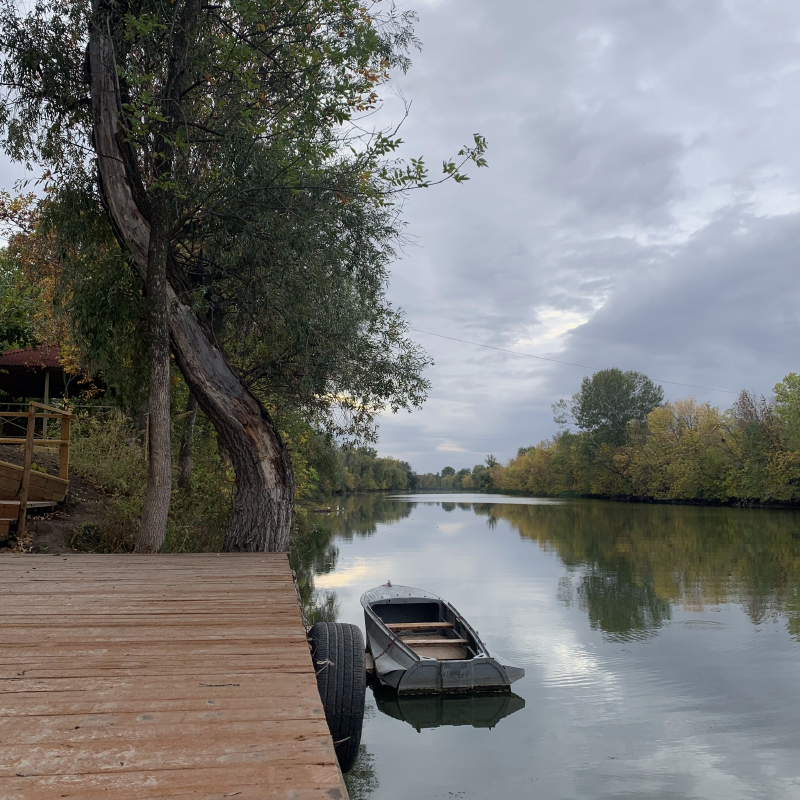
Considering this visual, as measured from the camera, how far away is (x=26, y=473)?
28.5 ft

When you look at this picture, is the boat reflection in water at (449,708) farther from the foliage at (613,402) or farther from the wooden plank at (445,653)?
the foliage at (613,402)

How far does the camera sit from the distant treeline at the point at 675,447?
1795 inches

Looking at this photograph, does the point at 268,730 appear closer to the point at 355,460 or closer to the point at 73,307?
the point at 73,307

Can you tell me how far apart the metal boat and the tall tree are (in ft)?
8.83

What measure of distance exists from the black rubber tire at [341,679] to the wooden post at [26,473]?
530 centimetres

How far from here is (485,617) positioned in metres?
14.1

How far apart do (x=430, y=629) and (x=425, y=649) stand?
2.70 feet

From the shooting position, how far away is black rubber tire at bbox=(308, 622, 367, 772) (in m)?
5.01

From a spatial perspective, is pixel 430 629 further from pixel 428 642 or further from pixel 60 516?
pixel 60 516

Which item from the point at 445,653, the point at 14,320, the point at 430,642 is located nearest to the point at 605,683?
the point at 445,653

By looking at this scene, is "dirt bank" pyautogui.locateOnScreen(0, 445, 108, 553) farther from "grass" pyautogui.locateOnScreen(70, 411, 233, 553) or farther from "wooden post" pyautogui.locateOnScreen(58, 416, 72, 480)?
"wooden post" pyautogui.locateOnScreen(58, 416, 72, 480)

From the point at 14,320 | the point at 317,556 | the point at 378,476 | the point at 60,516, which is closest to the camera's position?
the point at 60,516

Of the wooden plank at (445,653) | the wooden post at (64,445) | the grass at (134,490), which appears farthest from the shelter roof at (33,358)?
the wooden plank at (445,653)

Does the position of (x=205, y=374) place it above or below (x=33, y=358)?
below
